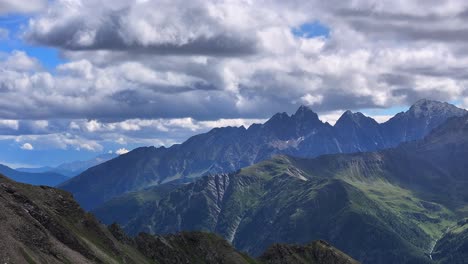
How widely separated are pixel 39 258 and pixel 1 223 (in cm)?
1637

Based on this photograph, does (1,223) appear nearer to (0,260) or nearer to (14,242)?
(14,242)

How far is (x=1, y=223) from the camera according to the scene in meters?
199

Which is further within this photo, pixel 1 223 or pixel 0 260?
pixel 1 223

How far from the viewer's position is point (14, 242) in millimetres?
193375

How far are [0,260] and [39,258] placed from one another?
64.3 feet

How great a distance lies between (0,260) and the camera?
179m

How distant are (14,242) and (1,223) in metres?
9.68

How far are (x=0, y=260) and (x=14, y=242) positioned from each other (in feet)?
48.8

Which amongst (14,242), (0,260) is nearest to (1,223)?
(14,242)

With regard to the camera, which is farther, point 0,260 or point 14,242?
point 14,242

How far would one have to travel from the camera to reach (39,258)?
197m

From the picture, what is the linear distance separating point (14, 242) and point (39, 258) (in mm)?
9386

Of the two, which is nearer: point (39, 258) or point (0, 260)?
point (0, 260)
